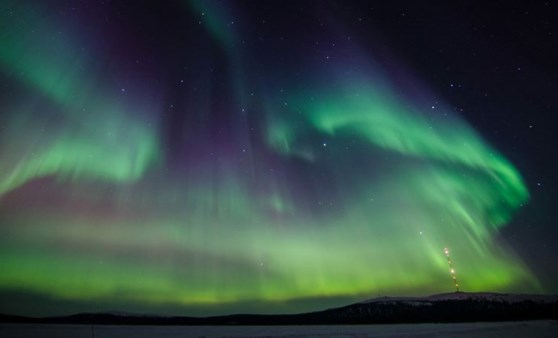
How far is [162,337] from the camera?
33.2 metres

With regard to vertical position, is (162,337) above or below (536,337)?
above

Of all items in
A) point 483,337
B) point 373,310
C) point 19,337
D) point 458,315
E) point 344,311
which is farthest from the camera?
point 344,311

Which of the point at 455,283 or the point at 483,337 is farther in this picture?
the point at 455,283

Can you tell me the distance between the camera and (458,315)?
84.7 meters

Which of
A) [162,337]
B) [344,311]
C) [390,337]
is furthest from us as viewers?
[344,311]

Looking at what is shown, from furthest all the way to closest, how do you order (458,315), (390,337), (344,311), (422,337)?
(344,311) < (458,315) < (390,337) < (422,337)

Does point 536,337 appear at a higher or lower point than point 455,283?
lower

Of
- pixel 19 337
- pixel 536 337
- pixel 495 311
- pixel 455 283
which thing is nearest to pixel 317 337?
pixel 536 337

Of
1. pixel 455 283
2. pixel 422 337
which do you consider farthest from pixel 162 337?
pixel 455 283

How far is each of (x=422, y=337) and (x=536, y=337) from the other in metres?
6.90

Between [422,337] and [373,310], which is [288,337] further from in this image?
[373,310]

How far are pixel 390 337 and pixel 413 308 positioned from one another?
85405mm

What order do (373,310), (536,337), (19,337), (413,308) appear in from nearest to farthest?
(536,337)
(19,337)
(413,308)
(373,310)

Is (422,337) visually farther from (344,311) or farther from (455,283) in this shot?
(344,311)
